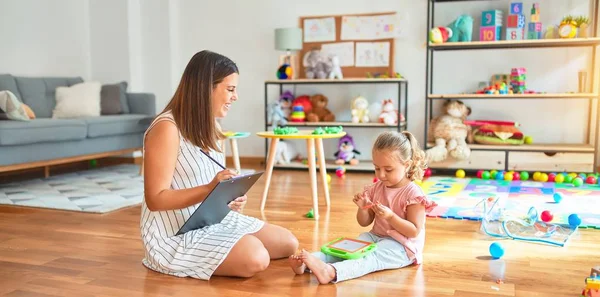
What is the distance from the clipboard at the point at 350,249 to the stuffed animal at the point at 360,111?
110 inches

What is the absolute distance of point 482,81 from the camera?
4734 millimetres

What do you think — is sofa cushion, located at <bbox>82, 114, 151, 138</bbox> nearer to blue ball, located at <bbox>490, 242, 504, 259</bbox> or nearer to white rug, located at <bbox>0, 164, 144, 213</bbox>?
white rug, located at <bbox>0, 164, 144, 213</bbox>

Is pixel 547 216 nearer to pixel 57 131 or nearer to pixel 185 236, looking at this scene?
pixel 185 236

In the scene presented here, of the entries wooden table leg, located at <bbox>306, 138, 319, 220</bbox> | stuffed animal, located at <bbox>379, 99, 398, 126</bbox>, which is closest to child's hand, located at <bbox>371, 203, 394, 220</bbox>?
wooden table leg, located at <bbox>306, 138, 319, 220</bbox>

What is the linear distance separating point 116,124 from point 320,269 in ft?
10.4

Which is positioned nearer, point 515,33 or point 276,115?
point 515,33

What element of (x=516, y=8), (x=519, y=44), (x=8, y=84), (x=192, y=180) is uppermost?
(x=516, y=8)

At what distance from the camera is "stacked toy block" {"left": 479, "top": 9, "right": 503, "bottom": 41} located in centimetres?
444

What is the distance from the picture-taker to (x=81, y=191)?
381 cm

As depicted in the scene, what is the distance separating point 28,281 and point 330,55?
11.1ft

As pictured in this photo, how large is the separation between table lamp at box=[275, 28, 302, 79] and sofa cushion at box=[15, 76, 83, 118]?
6.23 ft


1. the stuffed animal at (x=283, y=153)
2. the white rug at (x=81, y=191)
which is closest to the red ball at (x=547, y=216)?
the white rug at (x=81, y=191)

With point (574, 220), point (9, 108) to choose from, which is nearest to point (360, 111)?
point (574, 220)

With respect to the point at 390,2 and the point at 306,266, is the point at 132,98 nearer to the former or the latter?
the point at 390,2
